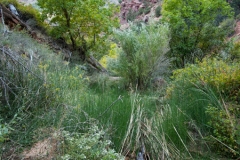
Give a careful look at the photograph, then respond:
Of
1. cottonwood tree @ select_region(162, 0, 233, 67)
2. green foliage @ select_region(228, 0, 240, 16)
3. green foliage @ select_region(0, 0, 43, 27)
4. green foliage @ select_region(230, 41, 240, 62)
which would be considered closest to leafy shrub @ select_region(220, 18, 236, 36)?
cottonwood tree @ select_region(162, 0, 233, 67)

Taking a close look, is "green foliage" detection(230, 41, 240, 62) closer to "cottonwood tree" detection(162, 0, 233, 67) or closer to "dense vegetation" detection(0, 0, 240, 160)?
Answer: "cottonwood tree" detection(162, 0, 233, 67)

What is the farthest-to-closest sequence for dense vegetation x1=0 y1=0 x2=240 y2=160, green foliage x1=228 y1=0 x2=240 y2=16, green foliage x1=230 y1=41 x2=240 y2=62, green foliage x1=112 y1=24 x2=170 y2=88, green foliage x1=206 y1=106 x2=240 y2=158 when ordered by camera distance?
green foliage x1=228 y1=0 x2=240 y2=16 < green foliage x1=230 y1=41 x2=240 y2=62 < green foliage x1=112 y1=24 x2=170 y2=88 < green foliage x1=206 y1=106 x2=240 y2=158 < dense vegetation x1=0 y1=0 x2=240 y2=160

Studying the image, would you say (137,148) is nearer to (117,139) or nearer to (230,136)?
(117,139)

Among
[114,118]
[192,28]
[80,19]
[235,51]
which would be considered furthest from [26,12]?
[114,118]

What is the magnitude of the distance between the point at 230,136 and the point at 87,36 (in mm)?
8172

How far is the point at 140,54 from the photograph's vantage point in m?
6.94

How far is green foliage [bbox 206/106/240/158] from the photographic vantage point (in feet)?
8.74

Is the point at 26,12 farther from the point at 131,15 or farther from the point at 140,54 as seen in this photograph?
the point at 131,15

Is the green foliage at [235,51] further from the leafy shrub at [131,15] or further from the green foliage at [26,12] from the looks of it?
the leafy shrub at [131,15]

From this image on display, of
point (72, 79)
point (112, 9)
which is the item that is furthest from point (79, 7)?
point (72, 79)

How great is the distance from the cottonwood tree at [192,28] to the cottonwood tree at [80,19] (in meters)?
2.32

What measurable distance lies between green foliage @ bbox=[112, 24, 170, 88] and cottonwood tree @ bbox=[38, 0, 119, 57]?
5.79 feet

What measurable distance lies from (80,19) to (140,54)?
3360 millimetres

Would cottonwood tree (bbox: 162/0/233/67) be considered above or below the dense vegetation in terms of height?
above
